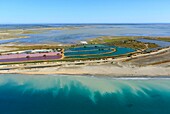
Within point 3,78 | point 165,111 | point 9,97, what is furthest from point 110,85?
point 3,78

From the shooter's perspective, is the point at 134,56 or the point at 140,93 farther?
the point at 134,56

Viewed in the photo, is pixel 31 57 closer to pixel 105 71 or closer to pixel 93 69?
pixel 93 69

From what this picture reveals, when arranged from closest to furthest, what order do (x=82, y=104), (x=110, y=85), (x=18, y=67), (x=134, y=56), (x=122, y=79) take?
(x=82, y=104)
(x=110, y=85)
(x=122, y=79)
(x=18, y=67)
(x=134, y=56)

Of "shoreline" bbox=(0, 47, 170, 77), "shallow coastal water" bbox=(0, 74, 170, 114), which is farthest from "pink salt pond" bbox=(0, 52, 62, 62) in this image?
"shallow coastal water" bbox=(0, 74, 170, 114)

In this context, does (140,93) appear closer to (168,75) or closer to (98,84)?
(98,84)

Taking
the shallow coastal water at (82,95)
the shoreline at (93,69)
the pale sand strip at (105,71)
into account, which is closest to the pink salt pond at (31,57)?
the shoreline at (93,69)

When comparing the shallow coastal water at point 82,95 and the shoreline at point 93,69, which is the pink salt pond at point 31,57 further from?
the shallow coastal water at point 82,95

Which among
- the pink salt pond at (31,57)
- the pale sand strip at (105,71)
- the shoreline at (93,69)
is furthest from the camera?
the pink salt pond at (31,57)

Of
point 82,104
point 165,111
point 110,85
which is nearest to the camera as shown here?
point 165,111

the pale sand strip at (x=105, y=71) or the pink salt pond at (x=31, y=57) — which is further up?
the pale sand strip at (x=105, y=71)
